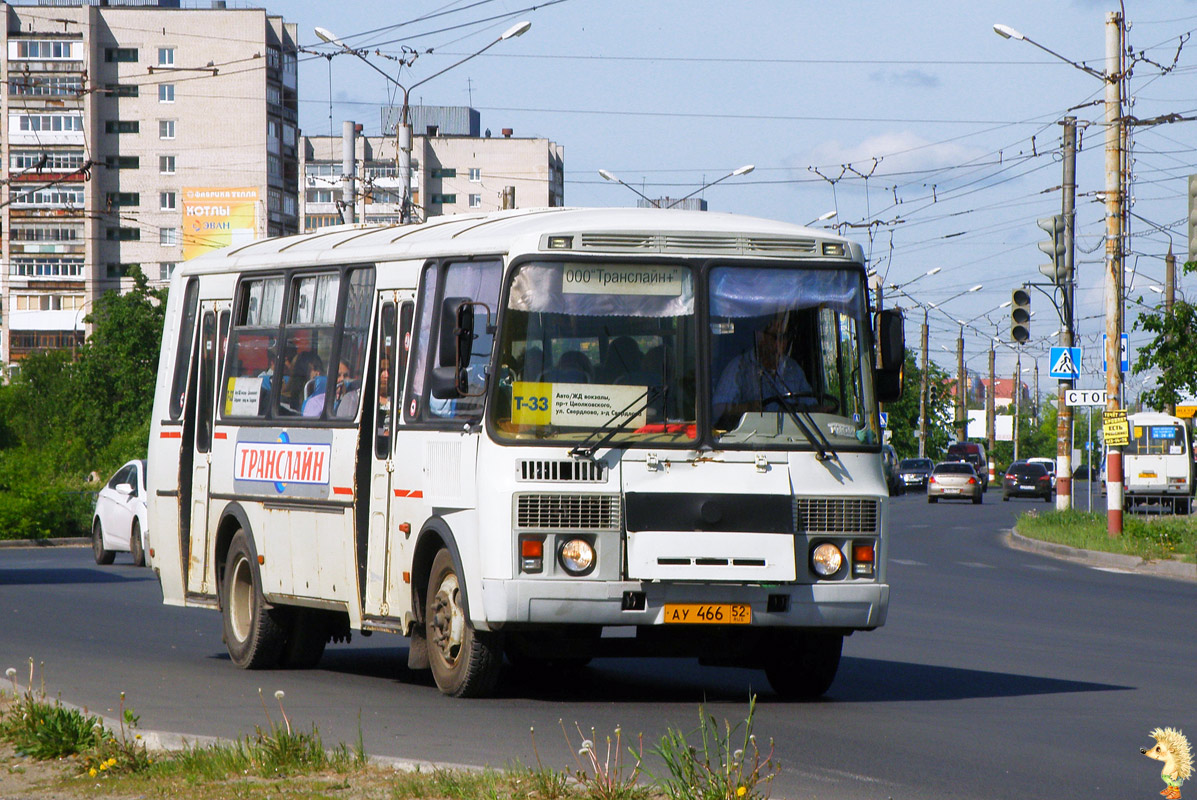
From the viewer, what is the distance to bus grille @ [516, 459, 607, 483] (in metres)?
10.7

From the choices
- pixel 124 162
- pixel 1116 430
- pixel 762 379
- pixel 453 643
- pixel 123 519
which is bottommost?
pixel 123 519

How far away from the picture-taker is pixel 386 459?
12.1 m

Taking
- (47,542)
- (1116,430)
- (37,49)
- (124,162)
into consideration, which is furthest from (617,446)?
(124,162)

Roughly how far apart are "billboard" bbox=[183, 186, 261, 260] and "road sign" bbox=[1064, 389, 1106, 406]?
68557 mm

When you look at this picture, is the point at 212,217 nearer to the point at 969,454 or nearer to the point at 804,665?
the point at 969,454

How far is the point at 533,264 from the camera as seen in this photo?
36.1 feet

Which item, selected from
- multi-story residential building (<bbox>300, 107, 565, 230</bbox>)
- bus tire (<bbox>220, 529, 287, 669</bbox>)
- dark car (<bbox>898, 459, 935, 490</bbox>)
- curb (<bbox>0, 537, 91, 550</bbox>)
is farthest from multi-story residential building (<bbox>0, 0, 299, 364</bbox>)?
bus tire (<bbox>220, 529, 287, 669</bbox>)

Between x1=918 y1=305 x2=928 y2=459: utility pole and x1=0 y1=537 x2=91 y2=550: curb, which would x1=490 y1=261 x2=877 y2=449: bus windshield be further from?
x1=918 y1=305 x2=928 y2=459: utility pole

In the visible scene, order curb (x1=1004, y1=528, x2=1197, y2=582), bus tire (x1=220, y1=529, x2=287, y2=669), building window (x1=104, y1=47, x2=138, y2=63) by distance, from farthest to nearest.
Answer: building window (x1=104, y1=47, x2=138, y2=63) < curb (x1=1004, y1=528, x2=1197, y2=582) < bus tire (x1=220, y1=529, x2=287, y2=669)

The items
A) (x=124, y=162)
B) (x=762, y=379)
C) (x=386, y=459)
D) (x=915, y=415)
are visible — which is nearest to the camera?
(x=762, y=379)

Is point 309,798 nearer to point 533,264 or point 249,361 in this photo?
point 533,264

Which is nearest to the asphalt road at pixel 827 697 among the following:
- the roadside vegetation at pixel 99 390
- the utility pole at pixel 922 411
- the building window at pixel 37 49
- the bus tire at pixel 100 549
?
the bus tire at pixel 100 549

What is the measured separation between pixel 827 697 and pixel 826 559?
118cm

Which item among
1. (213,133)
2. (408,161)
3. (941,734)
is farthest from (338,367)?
(213,133)
